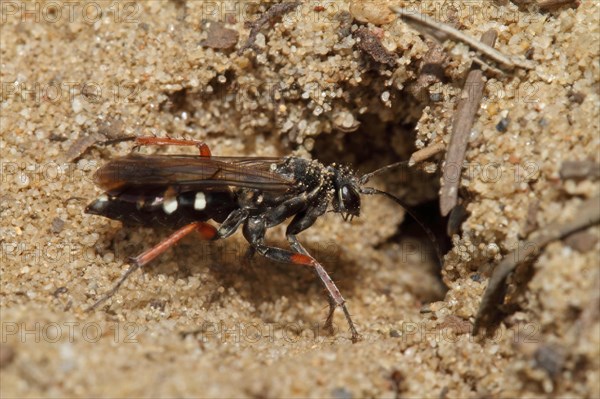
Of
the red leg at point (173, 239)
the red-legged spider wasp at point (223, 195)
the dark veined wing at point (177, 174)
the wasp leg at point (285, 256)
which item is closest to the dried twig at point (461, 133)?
the red-legged spider wasp at point (223, 195)

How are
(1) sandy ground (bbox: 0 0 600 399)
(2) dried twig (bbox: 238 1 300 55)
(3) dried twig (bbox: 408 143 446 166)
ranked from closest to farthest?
(1) sandy ground (bbox: 0 0 600 399) → (3) dried twig (bbox: 408 143 446 166) → (2) dried twig (bbox: 238 1 300 55)

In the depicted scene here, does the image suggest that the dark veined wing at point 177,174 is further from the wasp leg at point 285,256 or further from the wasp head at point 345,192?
the wasp head at point 345,192

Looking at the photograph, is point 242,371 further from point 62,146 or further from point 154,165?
point 62,146

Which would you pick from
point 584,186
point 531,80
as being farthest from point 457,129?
point 584,186

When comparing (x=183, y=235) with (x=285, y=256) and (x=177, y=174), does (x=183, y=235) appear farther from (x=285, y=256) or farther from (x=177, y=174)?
(x=285, y=256)

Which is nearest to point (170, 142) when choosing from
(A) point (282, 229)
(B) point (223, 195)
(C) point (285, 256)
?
(B) point (223, 195)

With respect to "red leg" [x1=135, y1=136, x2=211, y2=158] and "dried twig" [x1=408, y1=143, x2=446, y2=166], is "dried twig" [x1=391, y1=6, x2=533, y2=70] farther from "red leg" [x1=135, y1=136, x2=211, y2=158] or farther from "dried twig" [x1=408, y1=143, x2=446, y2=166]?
"red leg" [x1=135, y1=136, x2=211, y2=158]

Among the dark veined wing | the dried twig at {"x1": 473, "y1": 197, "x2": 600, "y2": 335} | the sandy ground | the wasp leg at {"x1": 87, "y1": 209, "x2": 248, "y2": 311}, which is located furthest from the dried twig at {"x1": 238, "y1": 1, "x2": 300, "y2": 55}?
the dried twig at {"x1": 473, "y1": 197, "x2": 600, "y2": 335}
